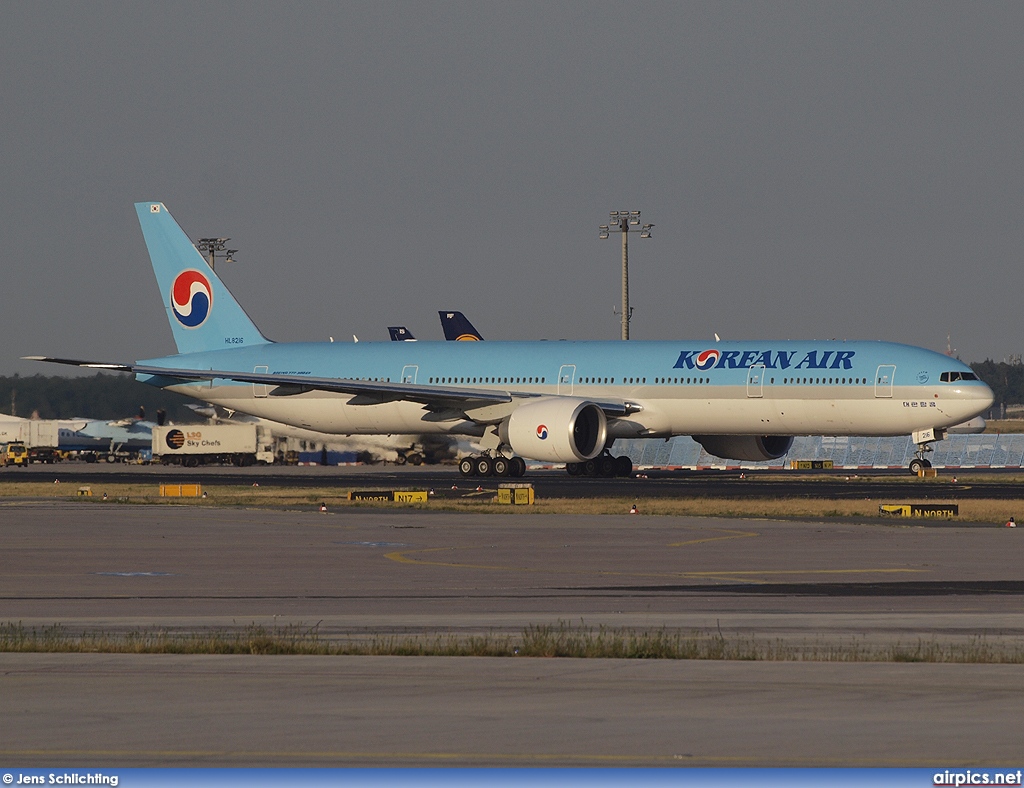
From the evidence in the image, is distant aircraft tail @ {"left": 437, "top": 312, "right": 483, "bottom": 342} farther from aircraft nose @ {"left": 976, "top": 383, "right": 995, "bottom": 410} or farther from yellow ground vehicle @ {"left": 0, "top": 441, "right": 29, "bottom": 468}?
aircraft nose @ {"left": 976, "top": 383, "right": 995, "bottom": 410}

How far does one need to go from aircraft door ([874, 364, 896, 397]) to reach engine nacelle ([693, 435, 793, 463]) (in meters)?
6.64

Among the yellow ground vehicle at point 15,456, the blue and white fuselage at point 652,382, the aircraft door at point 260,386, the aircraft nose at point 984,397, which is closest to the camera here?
the aircraft nose at point 984,397

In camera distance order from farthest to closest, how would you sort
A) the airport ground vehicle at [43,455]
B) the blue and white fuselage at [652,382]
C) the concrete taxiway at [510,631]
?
the airport ground vehicle at [43,455]
the blue and white fuselage at [652,382]
the concrete taxiway at [510,631]

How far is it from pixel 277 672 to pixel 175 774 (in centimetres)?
484

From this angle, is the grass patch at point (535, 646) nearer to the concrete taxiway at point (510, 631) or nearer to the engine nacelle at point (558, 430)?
the concrete taxiway at point (510, 631)

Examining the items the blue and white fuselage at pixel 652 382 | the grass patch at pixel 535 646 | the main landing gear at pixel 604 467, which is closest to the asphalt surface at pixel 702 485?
the main landing gear at pixel 604 467

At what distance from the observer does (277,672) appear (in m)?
13.7

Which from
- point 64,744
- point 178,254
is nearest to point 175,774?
point 64,744

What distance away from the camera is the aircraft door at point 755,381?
2164 inches

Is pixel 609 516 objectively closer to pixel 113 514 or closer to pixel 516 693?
pixel 113 514


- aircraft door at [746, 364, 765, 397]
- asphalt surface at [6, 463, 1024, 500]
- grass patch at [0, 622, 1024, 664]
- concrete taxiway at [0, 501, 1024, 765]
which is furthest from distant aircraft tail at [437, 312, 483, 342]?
grass patch at [0, 622, 1024, 664]

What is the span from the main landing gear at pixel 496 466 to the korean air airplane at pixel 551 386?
0.05 metres

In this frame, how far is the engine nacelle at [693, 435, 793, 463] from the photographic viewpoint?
60.0 m

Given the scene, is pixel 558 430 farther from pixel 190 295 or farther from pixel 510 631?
pixel 510 631
